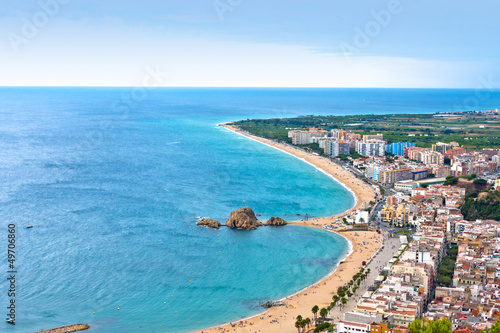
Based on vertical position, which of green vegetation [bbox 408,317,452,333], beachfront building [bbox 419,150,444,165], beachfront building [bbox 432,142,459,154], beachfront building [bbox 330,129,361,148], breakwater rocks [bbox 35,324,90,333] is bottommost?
breakwater rocks [bbox 35,324,90,333]

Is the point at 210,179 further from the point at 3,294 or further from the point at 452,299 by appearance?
the point at 452,299

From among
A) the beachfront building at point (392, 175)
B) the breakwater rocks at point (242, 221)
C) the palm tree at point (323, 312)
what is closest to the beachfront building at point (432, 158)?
the beachfront building at point (392, 175)

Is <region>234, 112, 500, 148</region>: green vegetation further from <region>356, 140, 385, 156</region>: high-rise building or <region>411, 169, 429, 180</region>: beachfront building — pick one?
<region>411, 169, 429, 180</region>: beachfront building

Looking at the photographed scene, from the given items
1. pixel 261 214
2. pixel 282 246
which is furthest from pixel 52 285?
pixel 261 214

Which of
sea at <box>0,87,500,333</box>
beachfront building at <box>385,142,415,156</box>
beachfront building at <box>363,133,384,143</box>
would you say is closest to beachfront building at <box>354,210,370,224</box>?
sea at <box>0,87,500,333</box>

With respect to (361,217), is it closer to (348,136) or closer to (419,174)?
(419,174)
